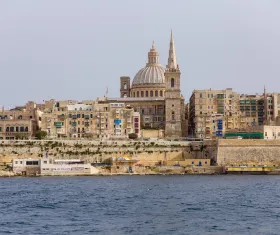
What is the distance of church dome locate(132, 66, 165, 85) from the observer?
120 meters

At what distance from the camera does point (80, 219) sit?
148 ft

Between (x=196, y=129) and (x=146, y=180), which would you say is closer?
(x=146, y=180)

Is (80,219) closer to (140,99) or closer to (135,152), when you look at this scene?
(135,152)

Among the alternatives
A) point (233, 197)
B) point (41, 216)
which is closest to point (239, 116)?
point (233, 197)

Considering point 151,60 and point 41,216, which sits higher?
point 151,60

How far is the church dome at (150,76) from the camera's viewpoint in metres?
120

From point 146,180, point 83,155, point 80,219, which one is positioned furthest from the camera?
point 83,155

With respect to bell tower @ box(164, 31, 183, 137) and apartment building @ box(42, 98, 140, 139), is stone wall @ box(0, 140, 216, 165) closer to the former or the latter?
apartment building @ box(42, 98, 140, 139)

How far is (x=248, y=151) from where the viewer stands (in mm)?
90625

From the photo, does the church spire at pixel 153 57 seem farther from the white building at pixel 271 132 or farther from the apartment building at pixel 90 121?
the white building at pixel 271 132

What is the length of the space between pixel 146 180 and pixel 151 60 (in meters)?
50.0

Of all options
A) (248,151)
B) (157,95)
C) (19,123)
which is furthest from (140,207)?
(157,95)

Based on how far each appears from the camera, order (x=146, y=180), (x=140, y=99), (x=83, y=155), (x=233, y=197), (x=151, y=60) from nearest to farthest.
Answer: (x=233, y=197) < (x=146, y=180) < (x=83, y=155) < (x=140, y=99) < (x=151, y=60)

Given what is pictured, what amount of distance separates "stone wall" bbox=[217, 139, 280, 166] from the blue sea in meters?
17.0
